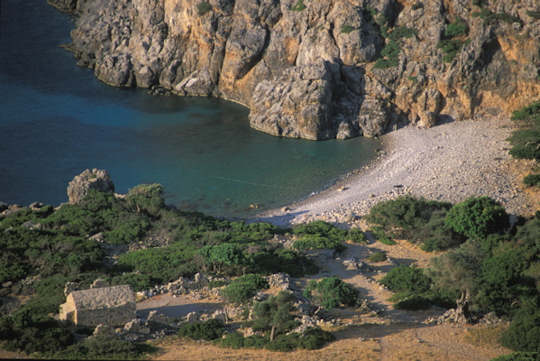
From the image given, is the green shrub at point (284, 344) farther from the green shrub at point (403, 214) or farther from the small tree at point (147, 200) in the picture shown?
the small tree at point (147, 200)

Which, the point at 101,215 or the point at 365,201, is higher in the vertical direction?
the point at 365,201

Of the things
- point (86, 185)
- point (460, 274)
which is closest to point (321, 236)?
point (460, 274)

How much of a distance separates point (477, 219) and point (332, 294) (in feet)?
52.9

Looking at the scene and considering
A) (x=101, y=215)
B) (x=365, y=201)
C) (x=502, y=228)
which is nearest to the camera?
(x=502, y=228)

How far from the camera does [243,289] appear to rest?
40906 millimetres

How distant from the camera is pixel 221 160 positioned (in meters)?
74.4

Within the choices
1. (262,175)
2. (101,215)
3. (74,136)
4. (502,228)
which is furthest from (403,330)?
(74,136)

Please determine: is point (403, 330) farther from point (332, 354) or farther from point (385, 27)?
point (385, 27)

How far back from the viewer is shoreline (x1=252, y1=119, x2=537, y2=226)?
61031mm

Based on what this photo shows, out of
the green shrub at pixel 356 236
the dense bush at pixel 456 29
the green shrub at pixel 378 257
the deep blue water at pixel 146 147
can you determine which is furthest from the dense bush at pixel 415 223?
the dense bush at pixel 456 29

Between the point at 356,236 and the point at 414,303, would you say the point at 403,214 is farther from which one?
the point at 414,303

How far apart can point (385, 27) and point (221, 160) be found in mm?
27505

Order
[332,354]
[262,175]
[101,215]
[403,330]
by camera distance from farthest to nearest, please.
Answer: [262,175] → [101,215] → [403,330] → [332,354]

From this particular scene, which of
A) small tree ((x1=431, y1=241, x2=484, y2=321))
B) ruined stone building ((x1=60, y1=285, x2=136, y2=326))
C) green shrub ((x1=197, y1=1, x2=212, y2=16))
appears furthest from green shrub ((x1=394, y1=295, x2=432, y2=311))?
green shrub ((x1=197, y1=1, x2=212, y2=16))
